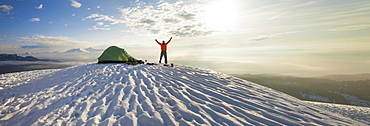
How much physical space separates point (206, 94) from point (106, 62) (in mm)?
10778

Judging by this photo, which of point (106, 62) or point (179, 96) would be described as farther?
point (106, 62)

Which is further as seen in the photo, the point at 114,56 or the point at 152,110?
the point at 114,56

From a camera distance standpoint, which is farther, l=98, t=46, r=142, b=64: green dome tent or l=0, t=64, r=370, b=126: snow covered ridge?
l=98, t=46, r=142, b=64: green dome tent

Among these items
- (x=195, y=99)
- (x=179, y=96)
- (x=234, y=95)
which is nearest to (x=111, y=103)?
(x=179, y=96)

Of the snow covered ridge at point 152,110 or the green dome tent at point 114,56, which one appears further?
the green dome tent at point 114,56

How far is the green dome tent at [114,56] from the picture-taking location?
1237cm

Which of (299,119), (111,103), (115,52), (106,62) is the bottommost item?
(299,119)

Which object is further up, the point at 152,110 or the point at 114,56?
the point at 114,56

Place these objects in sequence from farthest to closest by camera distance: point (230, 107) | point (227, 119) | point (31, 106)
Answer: point (31, 106) < point (230, 107) < point (227, 119)

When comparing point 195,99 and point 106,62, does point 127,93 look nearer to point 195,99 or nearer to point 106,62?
point 195,99

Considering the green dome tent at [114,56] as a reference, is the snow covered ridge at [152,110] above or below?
below

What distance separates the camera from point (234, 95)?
15.6ft

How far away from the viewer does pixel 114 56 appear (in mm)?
12500

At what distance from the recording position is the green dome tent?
12.4 metres
